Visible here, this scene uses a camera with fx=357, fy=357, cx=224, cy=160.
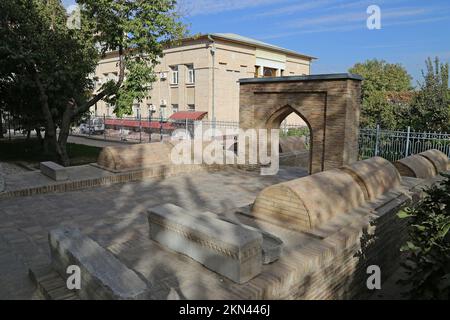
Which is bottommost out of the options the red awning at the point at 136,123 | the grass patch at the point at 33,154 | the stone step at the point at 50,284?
the stone step at the point at 50,284

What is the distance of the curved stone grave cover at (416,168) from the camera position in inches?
379

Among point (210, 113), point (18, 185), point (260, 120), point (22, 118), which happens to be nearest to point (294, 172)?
point (260, 120)

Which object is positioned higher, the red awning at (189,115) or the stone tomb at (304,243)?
the red awning at (189,115)

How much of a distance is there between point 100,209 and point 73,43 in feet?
29.5

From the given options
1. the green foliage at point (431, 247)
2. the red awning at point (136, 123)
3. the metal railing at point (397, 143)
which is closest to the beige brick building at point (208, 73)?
the red awning at point (136, 123)

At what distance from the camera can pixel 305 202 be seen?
18.4 ft

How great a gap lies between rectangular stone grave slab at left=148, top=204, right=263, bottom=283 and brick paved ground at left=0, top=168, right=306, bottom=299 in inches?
37.5

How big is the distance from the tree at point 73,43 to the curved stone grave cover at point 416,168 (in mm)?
9331

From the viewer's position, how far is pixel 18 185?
29.2 feet

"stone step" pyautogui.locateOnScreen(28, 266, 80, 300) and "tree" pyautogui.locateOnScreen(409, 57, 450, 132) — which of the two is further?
"tree" pyautogui.locateOnScreen(409, 57, 450, 132)

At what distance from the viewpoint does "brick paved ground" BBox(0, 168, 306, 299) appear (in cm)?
521

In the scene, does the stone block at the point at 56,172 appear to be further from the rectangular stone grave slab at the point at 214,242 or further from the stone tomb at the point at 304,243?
the rectangular stone grave slab at the point at 214,242

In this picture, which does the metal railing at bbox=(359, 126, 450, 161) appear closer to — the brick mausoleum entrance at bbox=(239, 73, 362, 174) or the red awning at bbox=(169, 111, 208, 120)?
the brick mausoleum entrance at bbox=(239, 73, 362, 174)

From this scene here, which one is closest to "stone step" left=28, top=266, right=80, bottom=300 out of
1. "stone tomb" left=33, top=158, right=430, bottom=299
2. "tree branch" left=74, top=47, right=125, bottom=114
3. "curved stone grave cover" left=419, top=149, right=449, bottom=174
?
"stone tomb" left=33, top=158, right=430, bottom=299
